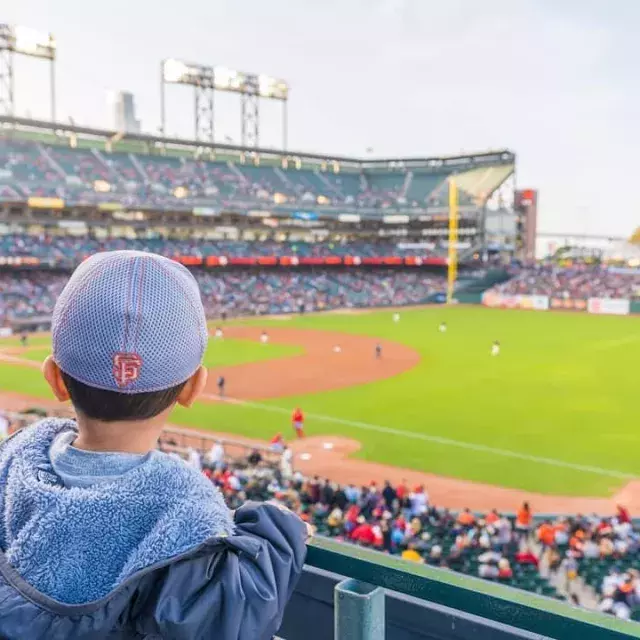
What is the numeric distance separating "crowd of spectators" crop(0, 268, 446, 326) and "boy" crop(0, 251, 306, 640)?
4919 centimetres

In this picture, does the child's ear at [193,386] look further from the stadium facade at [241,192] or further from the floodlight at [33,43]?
the floodlight at [33,43]

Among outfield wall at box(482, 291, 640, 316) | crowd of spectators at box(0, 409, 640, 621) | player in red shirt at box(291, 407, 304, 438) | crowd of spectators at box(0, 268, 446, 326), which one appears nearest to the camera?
crowd of spectators at box(0, 409, 640, 621)

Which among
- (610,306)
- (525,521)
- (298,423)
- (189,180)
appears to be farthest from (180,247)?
(525,521)

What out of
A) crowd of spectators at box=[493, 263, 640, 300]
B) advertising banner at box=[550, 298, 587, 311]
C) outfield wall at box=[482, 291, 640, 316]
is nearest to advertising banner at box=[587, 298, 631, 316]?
outfield wall at box=[482, 291, 640, 316]

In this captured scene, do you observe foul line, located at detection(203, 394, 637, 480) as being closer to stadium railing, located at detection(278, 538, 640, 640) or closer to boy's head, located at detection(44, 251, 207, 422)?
stadium railing, located at detection(278, 538, 640, 640)

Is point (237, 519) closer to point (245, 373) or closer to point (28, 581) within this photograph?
point (28, 581)

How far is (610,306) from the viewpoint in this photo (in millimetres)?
59031

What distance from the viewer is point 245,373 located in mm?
31016

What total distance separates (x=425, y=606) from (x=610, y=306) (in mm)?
62144

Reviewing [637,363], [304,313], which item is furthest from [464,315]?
[637,363]

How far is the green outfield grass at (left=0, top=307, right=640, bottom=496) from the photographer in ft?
61.2

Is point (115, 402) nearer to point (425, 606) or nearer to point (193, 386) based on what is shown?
point (193, 386)

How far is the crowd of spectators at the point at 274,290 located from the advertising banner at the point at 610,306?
15.6 metres

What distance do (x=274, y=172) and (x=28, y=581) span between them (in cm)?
8078
